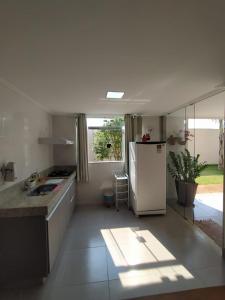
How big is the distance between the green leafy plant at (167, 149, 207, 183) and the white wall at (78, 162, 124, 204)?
1.44 m

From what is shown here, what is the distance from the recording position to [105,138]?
471cm

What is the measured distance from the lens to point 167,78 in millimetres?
2123

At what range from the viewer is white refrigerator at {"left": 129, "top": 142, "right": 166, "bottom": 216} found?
12.0 ft

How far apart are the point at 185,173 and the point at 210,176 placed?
2.29ft

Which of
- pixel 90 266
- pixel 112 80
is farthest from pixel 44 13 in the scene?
pixel 90 266

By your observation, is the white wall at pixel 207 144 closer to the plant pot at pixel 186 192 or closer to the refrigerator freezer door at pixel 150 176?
the refrigerator freezer door at pixel 150 176

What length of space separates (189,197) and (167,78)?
2929 millimetres

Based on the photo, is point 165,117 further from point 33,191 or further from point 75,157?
point 33,191

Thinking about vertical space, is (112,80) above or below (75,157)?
above

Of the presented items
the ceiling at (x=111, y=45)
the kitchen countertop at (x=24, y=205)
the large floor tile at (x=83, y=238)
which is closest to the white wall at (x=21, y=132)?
the ceiling at (x=111, y=45)

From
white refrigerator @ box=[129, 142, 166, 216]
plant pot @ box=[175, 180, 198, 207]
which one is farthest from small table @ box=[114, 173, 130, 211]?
plant pot @ box=[175, 180, 198, 207]

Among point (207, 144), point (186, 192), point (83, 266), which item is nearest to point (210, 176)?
point (207, 144)

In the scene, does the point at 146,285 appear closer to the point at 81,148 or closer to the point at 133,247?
the point at 133,247

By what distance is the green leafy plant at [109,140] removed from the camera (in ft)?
15.4
